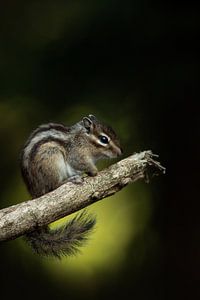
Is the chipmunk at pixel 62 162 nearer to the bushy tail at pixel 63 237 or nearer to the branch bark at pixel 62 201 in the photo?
the bushy tail at pixel 63 237

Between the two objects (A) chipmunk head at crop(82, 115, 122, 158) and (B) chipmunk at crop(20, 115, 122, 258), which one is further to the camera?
(A) chipmunk head at crop(82, 115, 122, 158)

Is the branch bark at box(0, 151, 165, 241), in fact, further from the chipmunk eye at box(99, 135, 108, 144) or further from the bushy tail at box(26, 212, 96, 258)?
the chipmunk eye at box(99, 135, 108, 144)

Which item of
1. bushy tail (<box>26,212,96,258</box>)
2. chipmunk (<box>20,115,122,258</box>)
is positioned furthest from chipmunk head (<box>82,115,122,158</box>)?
bushy tail (<box>26,212,96,258</box>)

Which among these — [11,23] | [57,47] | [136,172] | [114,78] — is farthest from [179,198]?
[136,172]

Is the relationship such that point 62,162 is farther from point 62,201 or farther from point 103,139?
point 62,201

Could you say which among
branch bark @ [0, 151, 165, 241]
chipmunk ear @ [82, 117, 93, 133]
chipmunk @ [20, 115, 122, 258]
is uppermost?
chipmunk ear @ [82, 117, 93, 133]

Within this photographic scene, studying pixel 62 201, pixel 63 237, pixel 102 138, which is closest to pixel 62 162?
pixel 102 138

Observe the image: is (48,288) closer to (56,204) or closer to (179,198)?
(179,198)
